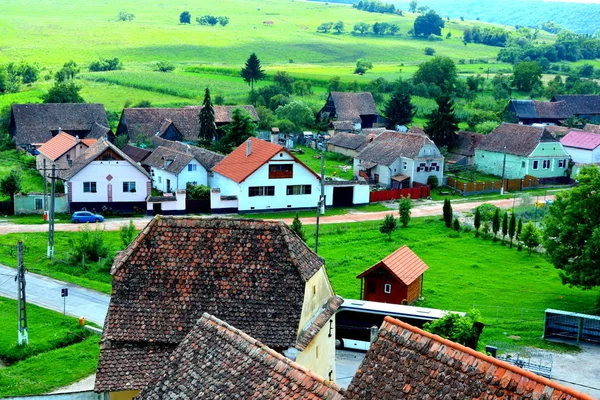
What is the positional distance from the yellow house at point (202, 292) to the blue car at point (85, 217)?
3543 centimetres

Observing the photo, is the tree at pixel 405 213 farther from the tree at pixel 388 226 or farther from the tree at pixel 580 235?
the tree at pixel 580 235

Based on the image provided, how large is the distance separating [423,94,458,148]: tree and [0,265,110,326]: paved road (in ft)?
167

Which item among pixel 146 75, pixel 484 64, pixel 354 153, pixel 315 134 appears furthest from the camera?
pixel 484 64

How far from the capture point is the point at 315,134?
9375 centimetres

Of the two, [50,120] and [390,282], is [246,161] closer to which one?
[390,282]

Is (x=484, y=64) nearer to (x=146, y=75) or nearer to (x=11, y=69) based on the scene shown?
(x=146, y=75)

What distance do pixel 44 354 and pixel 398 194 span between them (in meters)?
40.6

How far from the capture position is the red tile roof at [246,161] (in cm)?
6078

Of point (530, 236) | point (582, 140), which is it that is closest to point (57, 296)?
point (530, 236)

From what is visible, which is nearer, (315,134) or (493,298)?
(493,298)

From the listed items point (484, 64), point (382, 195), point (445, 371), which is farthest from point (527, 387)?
point (484, 64)

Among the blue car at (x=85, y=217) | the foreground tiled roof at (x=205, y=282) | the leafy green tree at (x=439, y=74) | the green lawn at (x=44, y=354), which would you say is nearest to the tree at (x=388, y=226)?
the blue car at (x=85, y=217)

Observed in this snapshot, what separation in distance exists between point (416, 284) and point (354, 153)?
4342 cm

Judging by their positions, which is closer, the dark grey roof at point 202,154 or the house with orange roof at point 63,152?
the dark grey roof at point 202,154
